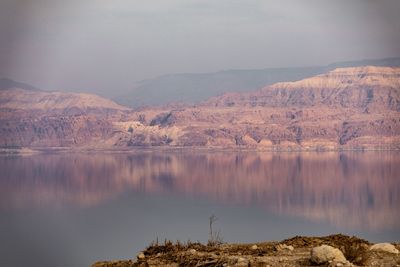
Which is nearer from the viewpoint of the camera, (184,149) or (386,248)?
(386,248)

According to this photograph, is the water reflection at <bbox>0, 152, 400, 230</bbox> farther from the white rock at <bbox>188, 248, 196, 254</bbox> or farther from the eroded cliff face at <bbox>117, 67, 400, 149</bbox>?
the white rock at <bbox>188, 248, 196, 254</bbox>

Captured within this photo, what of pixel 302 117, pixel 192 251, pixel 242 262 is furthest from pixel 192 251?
pixel 302 117

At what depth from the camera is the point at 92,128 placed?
199ft

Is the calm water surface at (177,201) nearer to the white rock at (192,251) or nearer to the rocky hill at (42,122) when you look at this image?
the white rock at (192,251)

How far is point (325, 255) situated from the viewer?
3516 mm

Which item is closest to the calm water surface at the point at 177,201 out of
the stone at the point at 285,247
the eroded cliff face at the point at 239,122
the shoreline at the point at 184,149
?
the shoreline at the point at 184,149

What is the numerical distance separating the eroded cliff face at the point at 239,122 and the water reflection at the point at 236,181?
306 inches

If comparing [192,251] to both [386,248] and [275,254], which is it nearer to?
[275,254]

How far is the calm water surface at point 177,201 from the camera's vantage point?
15664mm

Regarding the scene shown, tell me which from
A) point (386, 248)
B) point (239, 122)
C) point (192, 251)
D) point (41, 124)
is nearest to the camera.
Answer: point (386, 248)

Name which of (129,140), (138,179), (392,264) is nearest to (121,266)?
(392,264)

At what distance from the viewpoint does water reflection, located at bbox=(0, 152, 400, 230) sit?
25453mm

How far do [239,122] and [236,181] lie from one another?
95.7 feet

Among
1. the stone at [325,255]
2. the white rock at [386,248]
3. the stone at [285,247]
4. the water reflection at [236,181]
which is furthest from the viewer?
the water reflection at [236,181]
